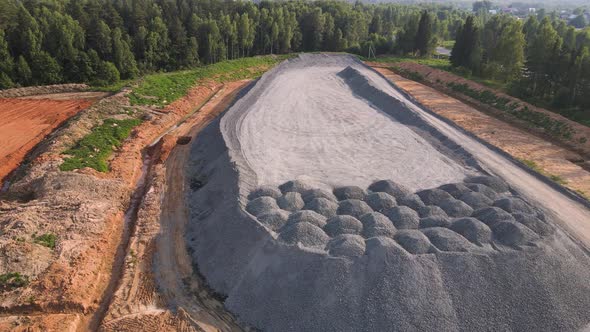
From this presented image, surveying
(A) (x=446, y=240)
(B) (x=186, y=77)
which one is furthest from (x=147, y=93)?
(A) (x=446, y=240)

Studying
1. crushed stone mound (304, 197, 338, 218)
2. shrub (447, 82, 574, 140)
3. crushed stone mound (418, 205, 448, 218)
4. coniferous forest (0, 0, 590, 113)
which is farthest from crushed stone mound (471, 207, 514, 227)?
coniferous forest (0, 0, 590, 113)

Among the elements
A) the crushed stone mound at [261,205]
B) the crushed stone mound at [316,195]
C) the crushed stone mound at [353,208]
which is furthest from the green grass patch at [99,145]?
the crushed stone mound at [353,208]

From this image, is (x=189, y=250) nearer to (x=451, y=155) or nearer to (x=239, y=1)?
(x=451, y=155)

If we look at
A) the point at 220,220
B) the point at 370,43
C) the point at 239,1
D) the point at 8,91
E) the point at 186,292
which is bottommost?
the point at 186,292

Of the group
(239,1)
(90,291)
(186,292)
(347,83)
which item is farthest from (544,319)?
(239,1)

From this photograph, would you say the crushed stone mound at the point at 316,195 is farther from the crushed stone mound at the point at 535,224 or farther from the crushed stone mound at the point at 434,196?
the crushed stone mound at the point at 535,224
